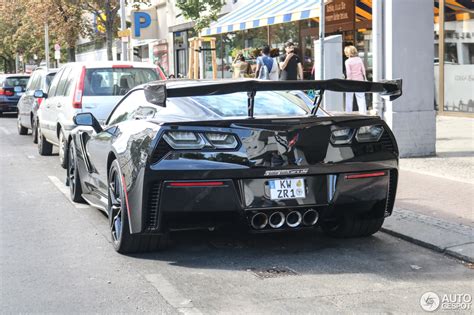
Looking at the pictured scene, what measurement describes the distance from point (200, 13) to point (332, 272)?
21781 mm

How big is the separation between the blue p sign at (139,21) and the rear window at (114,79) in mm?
21203

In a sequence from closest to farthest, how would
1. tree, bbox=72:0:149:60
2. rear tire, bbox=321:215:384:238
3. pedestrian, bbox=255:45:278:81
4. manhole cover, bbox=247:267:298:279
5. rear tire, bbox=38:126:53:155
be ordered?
manhole cover, bbox=247:267:298:279 < rear tire, bbox=321:215:384:238 < rear tire, bbox=38:126:53:155 < pedestrian, bbox=255:45:278:81 < tree, bbox=72:0:149:60

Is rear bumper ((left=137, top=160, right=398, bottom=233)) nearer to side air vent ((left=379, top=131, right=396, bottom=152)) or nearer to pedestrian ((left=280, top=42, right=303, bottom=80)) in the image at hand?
side air vent ((left=379, top=131, right=396, bottom=152))

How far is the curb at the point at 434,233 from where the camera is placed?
6.26m

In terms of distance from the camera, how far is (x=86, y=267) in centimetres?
594

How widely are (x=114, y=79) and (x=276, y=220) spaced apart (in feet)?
21.5

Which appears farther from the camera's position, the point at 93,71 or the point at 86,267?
the point at 93,71

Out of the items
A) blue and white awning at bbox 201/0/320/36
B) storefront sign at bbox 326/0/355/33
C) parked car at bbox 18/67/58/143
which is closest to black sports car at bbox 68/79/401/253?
parked car at bbox 18/67/58/143

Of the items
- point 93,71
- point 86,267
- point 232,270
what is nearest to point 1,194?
point 93,71

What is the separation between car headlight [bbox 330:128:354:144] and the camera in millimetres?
6035

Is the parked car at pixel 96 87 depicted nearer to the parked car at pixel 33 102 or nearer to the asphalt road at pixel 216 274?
the asphalt road at pixel 216 274

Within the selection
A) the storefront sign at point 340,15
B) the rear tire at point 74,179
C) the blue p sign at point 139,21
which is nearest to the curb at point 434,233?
the rear tire at point 74,179

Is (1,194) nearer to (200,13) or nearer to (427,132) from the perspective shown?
(427,132)

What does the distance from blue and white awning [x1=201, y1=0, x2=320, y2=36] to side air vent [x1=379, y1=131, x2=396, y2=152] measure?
12249mm
